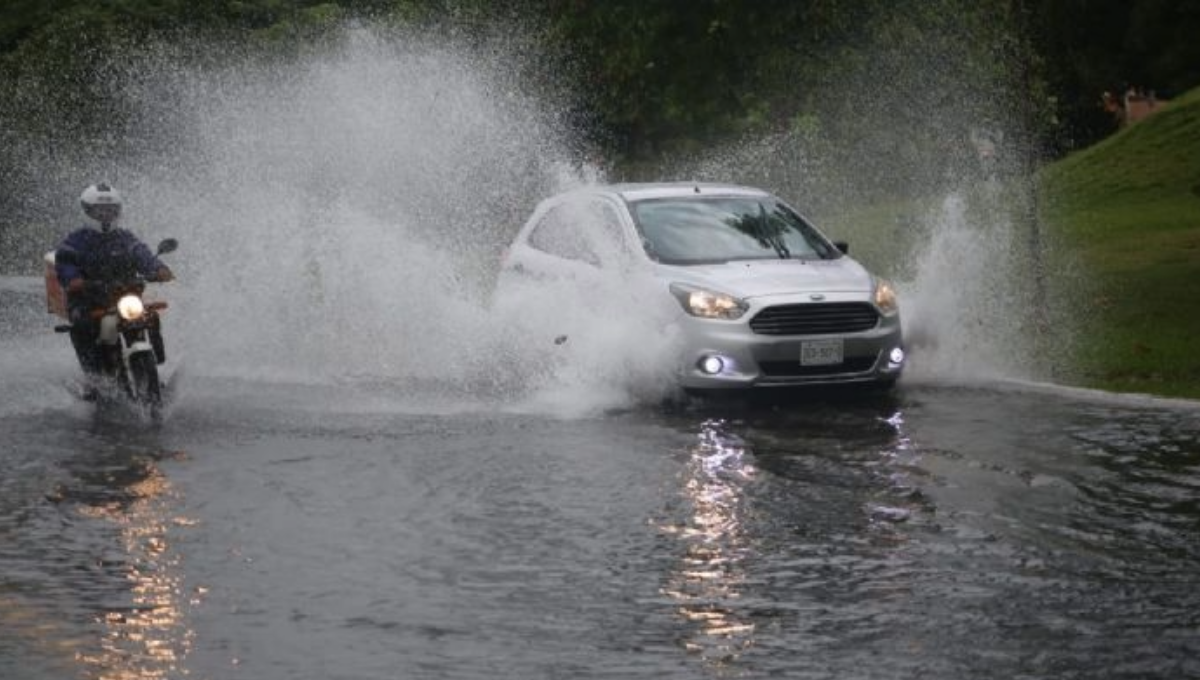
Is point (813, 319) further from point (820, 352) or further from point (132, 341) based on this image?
point (132, 341)

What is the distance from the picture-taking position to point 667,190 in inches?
685

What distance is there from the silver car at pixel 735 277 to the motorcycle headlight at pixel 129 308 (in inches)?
134

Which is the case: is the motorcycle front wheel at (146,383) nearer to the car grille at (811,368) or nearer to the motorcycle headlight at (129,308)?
the motorcycle headlight at (129,308)

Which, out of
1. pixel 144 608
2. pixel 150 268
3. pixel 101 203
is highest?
pixel 101 203

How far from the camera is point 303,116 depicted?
119ft

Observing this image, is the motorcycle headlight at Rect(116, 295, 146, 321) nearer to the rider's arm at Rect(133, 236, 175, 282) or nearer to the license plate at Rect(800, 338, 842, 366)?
the rider's arm at Rect(133, 236, 175, 282)

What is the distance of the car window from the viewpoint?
16672mm

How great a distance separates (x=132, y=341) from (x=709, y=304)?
4116 millimetres

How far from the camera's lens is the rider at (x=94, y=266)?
51.8 ft

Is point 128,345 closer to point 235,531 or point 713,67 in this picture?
point 235,531

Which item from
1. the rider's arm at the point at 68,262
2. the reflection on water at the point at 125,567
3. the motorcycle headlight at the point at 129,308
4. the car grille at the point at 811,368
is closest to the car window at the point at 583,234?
the car grille at the point at 811,368

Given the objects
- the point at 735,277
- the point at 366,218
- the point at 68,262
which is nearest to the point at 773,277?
the point at 735,277

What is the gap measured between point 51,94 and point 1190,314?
116 ft

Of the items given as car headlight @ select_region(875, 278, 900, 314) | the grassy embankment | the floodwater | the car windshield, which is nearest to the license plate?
the floodwater
